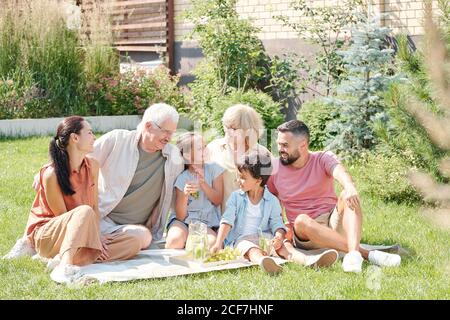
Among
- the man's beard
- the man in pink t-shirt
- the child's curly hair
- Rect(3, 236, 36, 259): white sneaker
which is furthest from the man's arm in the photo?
Rect(3, 236, 36, 259): white sneaker

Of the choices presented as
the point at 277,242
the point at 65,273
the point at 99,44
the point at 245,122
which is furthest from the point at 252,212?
the point at 99,44

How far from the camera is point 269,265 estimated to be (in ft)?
15.1

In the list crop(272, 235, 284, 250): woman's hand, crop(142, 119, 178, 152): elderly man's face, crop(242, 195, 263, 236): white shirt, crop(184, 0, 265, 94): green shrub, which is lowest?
crop(272, 235, 284, 250): woman's hand

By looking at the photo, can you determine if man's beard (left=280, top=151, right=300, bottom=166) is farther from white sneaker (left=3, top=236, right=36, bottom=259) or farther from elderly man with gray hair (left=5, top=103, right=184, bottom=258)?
white sneaker (left=3, top=236, right=36, bottom=259)

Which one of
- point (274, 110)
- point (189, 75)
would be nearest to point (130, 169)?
point (274, 110)

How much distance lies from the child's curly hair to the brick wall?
18.6 ft

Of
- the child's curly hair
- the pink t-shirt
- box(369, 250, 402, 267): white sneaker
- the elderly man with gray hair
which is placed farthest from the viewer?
the pink t-shirt

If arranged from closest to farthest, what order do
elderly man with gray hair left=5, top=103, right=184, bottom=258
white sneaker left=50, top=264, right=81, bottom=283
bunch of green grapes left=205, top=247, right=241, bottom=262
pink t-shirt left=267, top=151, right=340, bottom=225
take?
white sneaker left=50, top=264, right=81, bottom=283 < bunch of green grapes left=205, top=247, right=241, bottom=262 < elderly man with gray hair left=5, top=103, right=184, bottom=258 < pink t-shirt left=267, top=151, right=340, bottom=225

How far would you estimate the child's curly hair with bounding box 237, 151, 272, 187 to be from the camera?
5.13m

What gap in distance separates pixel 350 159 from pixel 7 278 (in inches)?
206

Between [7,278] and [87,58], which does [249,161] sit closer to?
[7,278]

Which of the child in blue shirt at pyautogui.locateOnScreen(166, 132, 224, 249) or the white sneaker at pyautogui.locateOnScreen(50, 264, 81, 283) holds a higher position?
the child in blue shirt at pyautogui.locateOnScreen(166, 132, 224, 249)

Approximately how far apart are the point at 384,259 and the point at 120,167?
6.05 ft

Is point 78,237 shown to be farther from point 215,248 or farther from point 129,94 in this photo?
point 129,94
